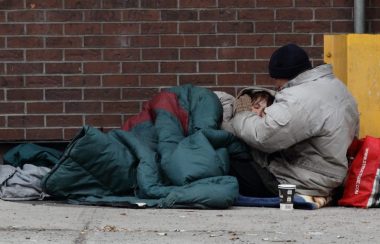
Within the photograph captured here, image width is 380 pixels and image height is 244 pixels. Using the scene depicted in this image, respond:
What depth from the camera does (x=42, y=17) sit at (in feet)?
26.7

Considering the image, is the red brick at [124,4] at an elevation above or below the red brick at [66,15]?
above

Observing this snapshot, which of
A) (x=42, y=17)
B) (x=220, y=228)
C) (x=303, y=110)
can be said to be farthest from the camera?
(x=42, y=17)

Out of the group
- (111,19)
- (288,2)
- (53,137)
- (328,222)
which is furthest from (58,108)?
(328,222)

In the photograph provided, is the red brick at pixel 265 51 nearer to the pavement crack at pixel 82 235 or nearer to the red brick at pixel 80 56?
the red brick at pixel 80 56

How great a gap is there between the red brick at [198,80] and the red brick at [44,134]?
3.31ft

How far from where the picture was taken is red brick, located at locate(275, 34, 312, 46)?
821 centimetres

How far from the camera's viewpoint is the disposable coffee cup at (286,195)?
6.78 meters

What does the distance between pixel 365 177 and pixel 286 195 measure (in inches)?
21.5

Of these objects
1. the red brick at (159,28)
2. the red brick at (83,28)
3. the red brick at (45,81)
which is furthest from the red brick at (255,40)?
the red brick at (45,81)

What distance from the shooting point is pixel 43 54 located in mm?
8156

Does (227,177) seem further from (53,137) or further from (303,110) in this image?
(53,137)

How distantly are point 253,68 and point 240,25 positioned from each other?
13.5 inches

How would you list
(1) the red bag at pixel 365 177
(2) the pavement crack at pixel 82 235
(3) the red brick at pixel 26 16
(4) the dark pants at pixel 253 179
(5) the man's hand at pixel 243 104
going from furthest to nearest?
(3) the red brick at pixel 26 16, (5) the man's hand at pixel 243 104, (4) the dark pants at pixel 253 179, (1) the red bag at pixel 365 177, (2) the pavement crack at pixel 82 235

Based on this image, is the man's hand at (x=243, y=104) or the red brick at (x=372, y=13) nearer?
the man's hand at (x=243, y=104)
